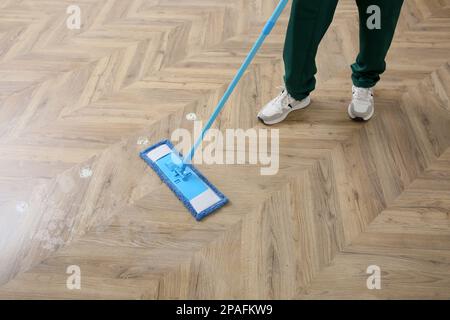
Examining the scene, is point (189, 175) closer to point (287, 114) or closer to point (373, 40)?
point (287, 114)

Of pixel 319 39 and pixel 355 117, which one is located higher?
pixel 319 39

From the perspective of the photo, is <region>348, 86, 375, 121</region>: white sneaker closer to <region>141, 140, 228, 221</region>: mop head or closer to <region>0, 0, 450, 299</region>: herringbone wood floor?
<region>0, 0, 450, 299</region>: herringbone wood floor

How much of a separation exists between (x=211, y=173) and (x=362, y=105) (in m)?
0.58

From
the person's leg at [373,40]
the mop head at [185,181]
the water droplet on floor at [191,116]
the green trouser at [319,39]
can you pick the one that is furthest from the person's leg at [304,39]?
the mop head at [185,181]

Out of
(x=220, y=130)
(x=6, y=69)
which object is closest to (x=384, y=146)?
(x=220, y=130)

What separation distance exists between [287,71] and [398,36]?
783 millimetres

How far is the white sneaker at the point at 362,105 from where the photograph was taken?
132 centimetres

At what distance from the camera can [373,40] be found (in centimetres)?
115

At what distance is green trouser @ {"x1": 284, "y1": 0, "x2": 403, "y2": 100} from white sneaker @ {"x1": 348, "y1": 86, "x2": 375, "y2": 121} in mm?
24

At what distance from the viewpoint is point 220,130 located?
1.32 metres

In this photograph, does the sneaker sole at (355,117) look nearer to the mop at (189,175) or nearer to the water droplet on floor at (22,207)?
the mop at (189,175)

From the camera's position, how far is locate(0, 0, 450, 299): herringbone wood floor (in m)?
0.99

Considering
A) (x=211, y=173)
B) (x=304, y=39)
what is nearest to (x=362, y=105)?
(x=304, y=39)

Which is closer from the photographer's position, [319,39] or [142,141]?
[319,39]
